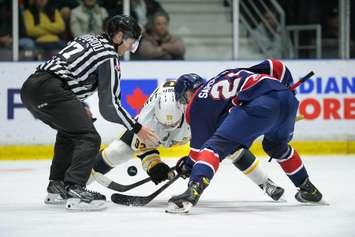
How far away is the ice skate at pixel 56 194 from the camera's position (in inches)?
187

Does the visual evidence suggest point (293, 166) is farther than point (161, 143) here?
No

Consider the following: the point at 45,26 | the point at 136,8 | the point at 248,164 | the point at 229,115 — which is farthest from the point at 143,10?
the point at 229,115

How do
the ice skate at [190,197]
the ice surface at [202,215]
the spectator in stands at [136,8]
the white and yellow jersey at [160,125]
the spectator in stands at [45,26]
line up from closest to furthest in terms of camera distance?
the ice surface at [202,215], the ice skate at [190,197], the white and yellow jersey at [160,125], the spectator in stands at [45,26], the spectator in stands at [136,8]

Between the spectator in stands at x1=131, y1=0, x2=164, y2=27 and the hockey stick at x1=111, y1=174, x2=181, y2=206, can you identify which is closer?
the hockey stick at x1=111, y1=174, x2=181, y2=206

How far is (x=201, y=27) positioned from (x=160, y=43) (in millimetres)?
748

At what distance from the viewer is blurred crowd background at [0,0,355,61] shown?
27.3 ft

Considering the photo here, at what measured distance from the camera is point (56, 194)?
4.75m

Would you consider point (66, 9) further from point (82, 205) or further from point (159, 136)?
point (82, 205)

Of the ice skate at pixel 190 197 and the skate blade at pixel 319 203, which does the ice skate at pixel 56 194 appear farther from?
the skate blade at pixel 319 203

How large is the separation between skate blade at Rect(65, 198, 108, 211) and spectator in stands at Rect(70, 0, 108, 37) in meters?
4.21

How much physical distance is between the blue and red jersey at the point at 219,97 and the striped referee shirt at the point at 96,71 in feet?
1.17

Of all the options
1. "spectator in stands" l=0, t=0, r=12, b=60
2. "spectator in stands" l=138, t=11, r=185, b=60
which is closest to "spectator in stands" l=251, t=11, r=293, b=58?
"spectator in stands" l=138, t=11, r=185, b=60

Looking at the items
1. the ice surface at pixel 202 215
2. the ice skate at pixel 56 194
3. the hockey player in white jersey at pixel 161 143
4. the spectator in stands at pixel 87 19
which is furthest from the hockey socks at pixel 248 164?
the spectator in stands at pixel 87 19

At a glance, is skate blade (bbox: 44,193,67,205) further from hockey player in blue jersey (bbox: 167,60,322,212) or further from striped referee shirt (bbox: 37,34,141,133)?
hockey player in blue jersey (bbox: 167,60,322,212)
